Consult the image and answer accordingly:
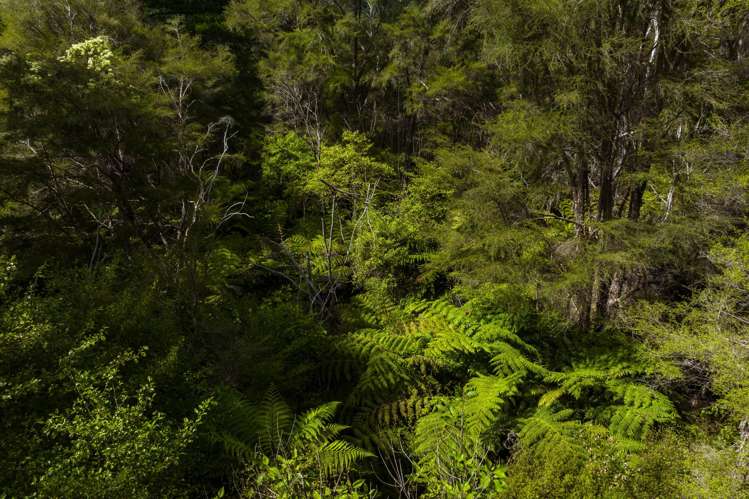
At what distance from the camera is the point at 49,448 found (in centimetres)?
292

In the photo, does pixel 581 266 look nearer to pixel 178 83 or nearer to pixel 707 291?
pixel 707 291

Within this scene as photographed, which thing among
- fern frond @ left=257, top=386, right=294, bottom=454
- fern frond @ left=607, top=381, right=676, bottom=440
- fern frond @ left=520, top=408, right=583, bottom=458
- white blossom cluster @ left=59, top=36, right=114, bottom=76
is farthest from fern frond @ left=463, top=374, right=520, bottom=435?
white blossom cluster @ left=59, top=36, right=114, bottom=76

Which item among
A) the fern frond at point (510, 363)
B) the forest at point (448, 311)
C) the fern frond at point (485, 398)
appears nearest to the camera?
the forest at point (448, 311)

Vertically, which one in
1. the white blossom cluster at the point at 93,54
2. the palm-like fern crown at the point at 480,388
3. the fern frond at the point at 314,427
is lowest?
the palm-like fern crown at the point at 480,388

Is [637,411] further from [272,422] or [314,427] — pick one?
[272,422]

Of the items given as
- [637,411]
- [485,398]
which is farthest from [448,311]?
[637,411]

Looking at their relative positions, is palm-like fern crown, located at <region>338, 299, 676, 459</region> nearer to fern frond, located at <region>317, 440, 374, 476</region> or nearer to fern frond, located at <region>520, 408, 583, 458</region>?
fern frond, located at <region>520, 408, 583, 458</region>

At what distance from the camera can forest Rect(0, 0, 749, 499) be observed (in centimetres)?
300

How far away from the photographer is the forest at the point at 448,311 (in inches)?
118

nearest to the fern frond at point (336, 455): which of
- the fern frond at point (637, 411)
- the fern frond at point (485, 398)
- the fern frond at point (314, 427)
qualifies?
the fern frond at point (314, 427)

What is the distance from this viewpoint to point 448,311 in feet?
20.5

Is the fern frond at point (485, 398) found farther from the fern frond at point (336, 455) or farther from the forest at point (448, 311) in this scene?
the fern frond at point (336, 455)

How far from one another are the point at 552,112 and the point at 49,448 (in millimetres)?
6723

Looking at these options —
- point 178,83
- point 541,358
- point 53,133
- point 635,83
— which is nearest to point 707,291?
point 541,358
